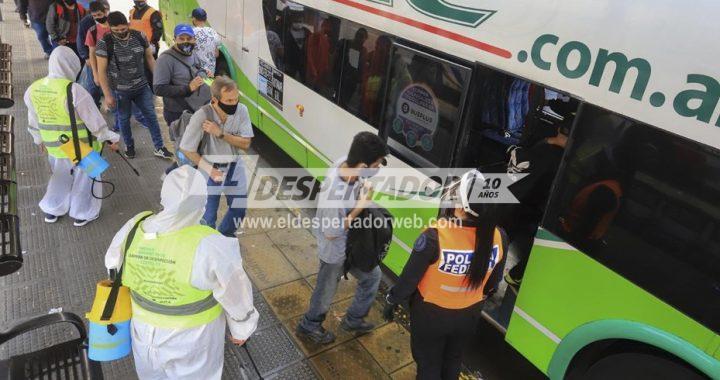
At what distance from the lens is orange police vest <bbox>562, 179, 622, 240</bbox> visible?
2701 mm

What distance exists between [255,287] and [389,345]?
1289mm

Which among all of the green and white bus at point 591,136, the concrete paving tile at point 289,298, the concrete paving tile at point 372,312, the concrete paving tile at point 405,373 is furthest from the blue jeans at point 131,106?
the concrete paving tile at point 405,373

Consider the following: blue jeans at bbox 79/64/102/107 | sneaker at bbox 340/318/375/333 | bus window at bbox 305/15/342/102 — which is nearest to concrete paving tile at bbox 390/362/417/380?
sneaker at bbox 340/318/375/333

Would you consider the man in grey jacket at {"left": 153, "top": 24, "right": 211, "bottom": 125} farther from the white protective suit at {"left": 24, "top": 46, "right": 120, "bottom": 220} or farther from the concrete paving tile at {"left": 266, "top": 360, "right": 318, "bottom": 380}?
the concrete paving tile at {"left": 266, "top": 360, "right": 318, "bottom": 380}

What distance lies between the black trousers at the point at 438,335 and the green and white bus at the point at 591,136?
0.72 meters

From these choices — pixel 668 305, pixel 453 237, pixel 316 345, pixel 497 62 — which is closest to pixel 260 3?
pixel 497 62

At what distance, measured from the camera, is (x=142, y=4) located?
7.05m

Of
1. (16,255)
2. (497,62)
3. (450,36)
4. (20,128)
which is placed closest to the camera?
(16,255)

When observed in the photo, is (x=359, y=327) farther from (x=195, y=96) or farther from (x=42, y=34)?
(x=42, y=34)

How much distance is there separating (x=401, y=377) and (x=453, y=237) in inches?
59.4

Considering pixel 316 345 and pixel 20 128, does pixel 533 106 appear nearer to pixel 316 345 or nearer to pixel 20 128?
pixel 316 345

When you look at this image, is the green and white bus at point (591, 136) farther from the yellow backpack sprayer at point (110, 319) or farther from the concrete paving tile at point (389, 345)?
the yellow backpack sprayer at point (110, 319)

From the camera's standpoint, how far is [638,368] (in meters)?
2.81

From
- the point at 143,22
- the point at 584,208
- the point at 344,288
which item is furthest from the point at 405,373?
the point at 143,22
